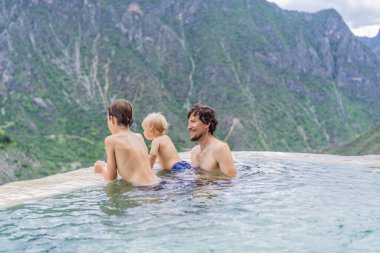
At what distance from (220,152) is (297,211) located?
2.87m

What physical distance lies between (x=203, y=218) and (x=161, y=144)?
13.0ft

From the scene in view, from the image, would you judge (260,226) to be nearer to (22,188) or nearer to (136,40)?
(22,188)

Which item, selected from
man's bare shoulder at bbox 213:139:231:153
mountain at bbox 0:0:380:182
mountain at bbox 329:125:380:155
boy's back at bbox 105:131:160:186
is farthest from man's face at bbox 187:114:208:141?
mountain at bbox 0:0:380:182

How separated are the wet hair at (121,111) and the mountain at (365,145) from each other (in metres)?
89.9

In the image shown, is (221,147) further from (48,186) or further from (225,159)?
(48,186)

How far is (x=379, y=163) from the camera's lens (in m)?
12.3

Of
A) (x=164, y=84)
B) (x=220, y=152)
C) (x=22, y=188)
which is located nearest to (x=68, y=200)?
(x=22, y=188)

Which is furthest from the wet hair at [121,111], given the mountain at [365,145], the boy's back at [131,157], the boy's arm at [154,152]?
the mountain at [365,145]

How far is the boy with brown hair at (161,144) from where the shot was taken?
9516mm

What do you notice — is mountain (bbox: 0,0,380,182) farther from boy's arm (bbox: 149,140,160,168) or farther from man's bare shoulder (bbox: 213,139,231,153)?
man's bare shoulder (bbox: 213,139,231,153)

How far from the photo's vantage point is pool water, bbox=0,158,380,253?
188 inches

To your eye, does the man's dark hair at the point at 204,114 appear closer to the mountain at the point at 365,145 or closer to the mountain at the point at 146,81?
the mountain at the point at 365,145

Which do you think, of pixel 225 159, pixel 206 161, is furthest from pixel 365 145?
pixel 225 159

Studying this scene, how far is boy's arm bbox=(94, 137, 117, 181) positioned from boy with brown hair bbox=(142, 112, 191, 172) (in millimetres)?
1373
